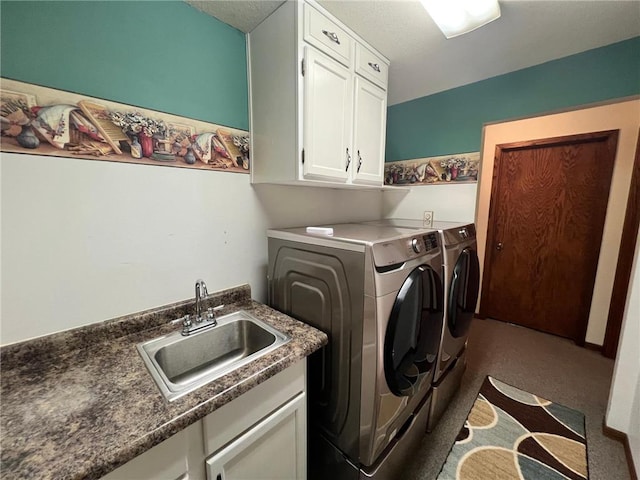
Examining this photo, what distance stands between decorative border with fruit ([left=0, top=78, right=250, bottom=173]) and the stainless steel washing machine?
1.22 meters

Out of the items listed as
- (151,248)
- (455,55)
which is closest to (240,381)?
(151,248)

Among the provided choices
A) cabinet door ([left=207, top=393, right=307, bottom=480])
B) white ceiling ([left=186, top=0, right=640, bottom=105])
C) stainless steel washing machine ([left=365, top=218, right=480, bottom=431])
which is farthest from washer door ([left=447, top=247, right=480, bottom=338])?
white ceiling ([left=186, top=0, right=640, bottom=105])

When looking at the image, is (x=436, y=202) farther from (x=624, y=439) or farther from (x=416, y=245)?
(x=624, y=439)

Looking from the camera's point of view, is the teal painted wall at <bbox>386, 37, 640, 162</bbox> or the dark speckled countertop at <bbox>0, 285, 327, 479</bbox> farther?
the teal painted wall at <bbox>386, 37, 640, 162</bbox>

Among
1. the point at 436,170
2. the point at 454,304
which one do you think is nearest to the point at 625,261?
the point at 436,170

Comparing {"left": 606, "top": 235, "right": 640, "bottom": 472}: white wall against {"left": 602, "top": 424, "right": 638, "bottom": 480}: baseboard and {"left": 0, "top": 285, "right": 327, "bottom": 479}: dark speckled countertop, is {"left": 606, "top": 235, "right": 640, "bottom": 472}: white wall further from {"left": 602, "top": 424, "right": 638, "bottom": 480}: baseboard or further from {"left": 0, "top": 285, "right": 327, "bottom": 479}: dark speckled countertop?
{"left": 0, "top": 285, "right": 327, "bottom": 479}: dark speckled countertop

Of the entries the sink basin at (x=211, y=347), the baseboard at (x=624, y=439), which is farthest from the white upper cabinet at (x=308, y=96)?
the baseboard at (x=624, y=439)

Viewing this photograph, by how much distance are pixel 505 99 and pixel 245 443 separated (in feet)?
8.43

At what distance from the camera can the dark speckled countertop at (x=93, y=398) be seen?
22.3 inches

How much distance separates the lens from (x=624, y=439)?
1.53 m

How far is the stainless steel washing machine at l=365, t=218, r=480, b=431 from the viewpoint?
4.77 feet

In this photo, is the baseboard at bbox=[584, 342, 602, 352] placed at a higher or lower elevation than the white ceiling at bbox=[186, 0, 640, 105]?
lower

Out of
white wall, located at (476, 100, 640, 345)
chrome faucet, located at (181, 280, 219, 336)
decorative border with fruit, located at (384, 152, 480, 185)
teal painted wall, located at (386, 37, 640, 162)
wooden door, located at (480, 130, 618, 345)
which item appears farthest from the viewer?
wooden door, located at (480, 130, 618, 345)

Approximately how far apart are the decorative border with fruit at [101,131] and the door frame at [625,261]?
3179mm
